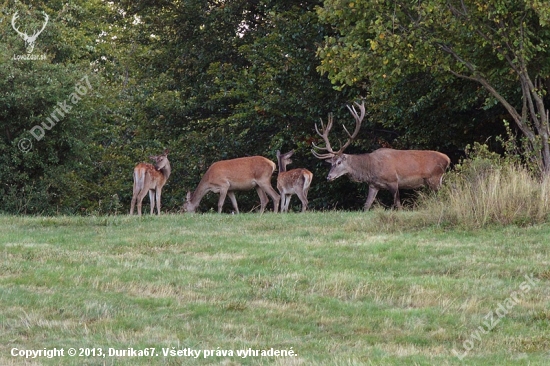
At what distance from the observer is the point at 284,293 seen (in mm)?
9766

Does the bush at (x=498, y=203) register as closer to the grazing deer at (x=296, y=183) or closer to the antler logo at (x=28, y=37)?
the grazing deer at (x=296, y=183)

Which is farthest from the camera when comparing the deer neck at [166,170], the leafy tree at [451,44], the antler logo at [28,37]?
the antler logo at [28,37]

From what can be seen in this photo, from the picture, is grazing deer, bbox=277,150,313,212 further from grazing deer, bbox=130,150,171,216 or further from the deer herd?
grazing deer, bbox=130,150,171,216

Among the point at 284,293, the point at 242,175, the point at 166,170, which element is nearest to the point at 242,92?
the point at 166,170

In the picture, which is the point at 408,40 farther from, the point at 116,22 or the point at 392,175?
the point at 116,22

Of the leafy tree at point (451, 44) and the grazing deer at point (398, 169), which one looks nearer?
the leafy tree at point (451, 44)

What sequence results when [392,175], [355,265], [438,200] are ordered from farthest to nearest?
[392,175] < [438,200] < [355,265]

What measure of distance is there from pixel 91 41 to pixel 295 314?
2924 centimetres

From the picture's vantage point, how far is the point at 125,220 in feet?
A: 54.4

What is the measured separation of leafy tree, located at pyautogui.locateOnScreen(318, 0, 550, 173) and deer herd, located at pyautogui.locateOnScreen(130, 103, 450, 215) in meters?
1.89

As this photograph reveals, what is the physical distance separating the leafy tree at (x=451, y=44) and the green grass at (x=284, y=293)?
3907 millimetres

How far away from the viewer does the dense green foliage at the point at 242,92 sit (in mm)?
17859

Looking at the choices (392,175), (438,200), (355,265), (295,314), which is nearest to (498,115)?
(392,175)

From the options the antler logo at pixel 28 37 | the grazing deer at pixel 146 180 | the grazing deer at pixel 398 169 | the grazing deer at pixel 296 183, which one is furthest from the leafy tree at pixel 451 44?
the antler logo at pixel 28 37
